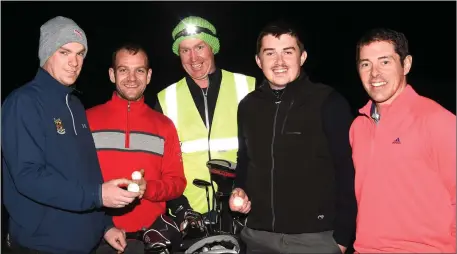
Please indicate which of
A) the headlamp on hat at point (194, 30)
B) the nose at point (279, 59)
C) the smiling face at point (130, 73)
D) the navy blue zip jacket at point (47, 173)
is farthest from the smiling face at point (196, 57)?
the navy blue zip jacket at point (47, 173)

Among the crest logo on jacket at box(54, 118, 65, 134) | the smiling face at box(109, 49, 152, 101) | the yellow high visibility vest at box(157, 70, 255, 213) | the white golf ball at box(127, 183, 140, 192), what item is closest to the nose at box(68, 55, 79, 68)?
the crest logo on jacket at box(54, 118, 65, 134)

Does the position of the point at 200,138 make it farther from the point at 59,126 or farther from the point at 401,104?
the point at 401,104

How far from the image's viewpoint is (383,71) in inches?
129

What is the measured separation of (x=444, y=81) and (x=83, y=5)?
18.8 m

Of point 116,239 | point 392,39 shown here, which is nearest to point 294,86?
point 392,39

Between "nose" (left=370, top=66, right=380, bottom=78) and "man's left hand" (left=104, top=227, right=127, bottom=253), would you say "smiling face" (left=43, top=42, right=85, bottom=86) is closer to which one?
"man's left hand" (left=104, top=227, right=127, bottom=253)

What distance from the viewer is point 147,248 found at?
3.74 metres

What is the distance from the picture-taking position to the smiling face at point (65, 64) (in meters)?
3.65

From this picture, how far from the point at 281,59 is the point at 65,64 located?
162 centimetres

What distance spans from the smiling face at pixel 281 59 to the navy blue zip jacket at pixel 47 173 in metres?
1.50

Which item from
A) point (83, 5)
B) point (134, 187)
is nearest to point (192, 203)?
point (134, 187)

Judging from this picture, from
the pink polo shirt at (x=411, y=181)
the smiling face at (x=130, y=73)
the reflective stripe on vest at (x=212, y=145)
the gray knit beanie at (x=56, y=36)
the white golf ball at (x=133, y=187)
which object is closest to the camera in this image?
the pink polo shirt at (x=411, y=181)

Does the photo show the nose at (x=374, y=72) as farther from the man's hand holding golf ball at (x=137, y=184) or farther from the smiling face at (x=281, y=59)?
the man's hand holding golf ball at (x=137, y=184)

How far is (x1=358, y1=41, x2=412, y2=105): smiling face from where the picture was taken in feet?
10.7
